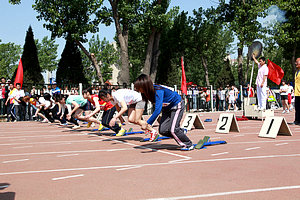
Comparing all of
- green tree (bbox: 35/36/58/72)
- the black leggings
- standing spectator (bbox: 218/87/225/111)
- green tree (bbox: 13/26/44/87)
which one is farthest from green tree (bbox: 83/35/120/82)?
the black leggings

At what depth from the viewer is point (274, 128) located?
887 centimetres

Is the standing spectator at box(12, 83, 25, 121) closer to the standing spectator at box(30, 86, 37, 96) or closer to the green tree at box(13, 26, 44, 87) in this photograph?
the standing spectator at box(30, 86, 37, 96)

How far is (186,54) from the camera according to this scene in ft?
134

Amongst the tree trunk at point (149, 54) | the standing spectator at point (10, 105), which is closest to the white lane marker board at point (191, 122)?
the standing spectator at point (10, 105)

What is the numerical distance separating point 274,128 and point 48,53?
48.5 metres

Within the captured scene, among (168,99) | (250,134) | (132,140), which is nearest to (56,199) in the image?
(168,99)

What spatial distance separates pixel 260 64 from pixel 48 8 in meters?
18.5

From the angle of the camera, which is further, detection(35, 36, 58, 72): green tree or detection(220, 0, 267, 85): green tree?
detection(35, 36, 58, 72): green tree

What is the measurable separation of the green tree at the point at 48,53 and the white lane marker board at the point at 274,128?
46088mm

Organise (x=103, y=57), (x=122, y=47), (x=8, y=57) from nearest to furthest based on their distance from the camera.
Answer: (x=122, y=47)
(x=8, y=57)
(x=103, y=57)

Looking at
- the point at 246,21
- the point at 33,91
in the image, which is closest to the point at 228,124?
the point at 33,91

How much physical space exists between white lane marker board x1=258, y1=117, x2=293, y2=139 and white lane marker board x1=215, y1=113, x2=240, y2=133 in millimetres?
1265

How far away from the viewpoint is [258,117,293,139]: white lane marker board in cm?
880

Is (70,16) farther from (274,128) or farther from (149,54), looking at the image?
(274,128)
